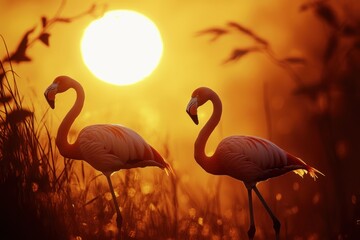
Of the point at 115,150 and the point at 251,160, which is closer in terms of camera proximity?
the point at 251,160

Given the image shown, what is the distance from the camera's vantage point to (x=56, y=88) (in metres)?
5.02

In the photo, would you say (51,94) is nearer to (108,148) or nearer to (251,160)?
(108,148)

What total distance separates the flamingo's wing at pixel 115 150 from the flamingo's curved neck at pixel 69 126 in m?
0.07

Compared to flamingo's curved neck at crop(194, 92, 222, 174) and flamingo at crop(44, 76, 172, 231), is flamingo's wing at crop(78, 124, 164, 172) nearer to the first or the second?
flamingo at crop(44, 76, 172, 231)

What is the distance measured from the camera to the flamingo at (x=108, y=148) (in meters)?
5.08

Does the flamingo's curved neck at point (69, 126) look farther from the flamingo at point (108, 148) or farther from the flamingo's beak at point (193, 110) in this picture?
the flamingo's beak at point (193, 110)

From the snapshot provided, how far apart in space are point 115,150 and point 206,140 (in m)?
0.71

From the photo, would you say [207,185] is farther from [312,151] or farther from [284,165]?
[312,151]

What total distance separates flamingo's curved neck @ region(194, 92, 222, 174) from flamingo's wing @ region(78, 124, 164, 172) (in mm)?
398

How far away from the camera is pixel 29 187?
184 inches

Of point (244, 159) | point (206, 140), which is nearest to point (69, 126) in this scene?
point (206, 140)

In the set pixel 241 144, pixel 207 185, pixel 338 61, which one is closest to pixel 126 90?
pixel 207 185

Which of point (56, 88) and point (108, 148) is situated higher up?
point (56, 88)

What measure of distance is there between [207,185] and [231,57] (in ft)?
6.40
